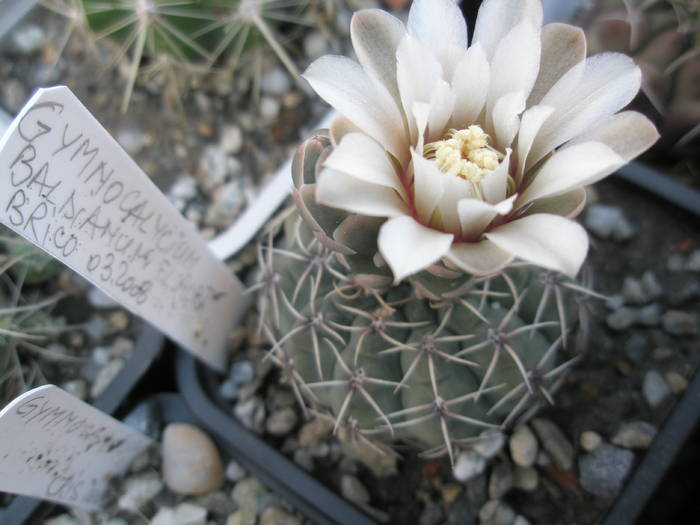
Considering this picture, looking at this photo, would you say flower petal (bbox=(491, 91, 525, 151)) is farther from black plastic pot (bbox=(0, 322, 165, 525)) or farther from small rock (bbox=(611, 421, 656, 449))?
black plastic pot (bbox=(0, 322, 165, 525))

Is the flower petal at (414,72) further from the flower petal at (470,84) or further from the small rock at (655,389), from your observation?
the small rock at (655,389)

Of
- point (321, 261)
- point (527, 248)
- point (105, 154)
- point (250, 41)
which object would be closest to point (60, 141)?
point (105, 154)

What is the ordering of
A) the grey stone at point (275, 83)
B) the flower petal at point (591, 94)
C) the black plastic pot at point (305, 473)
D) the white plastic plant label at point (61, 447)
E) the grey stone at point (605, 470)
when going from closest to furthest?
the flower petal at point (591, 94)
the white plastic plant label at point (61, 447)
the black plastic pot at point (305, 473)
the grey stone at point (605, 470)
the grey stone at point (275, 83)

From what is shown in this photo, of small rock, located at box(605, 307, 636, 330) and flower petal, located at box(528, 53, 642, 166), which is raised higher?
flower petal, located at box(528, 53, 642, 166)

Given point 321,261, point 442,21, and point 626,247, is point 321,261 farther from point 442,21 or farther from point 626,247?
point 626,247

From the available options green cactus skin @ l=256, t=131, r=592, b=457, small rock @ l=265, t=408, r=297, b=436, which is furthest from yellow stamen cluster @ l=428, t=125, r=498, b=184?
small rock @ l=265, t=408, r=297, b=436

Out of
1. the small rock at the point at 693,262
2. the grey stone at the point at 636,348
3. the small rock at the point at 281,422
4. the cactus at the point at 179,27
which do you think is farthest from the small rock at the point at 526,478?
the cactus at the point at 179,27
